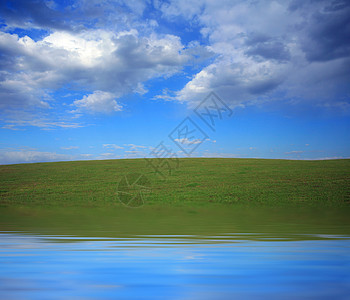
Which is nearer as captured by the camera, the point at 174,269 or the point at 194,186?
the point at 174,269

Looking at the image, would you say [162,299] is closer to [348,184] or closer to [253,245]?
[253,245]

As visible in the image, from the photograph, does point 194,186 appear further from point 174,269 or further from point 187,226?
point 174,269

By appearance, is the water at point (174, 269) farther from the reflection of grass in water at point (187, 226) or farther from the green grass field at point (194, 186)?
the green grass field at point (194, 186)

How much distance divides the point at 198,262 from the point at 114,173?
32.3m

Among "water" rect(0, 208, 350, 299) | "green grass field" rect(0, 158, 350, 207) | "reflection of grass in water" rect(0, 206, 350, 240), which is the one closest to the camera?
"water" rect(0, 208, 350, 299)

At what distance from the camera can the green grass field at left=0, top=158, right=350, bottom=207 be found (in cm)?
2247

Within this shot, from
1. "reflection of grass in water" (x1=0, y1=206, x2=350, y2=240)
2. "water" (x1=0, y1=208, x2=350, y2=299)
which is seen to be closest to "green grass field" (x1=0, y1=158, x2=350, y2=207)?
"reflection of grass in water" (x1=0, y1=206, x2=350, y2=240)

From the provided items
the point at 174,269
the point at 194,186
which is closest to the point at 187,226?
the point at 174,269

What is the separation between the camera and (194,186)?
27594 mm

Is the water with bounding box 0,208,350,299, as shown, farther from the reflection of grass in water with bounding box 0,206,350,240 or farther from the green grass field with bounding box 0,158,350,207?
the green grass field with bounding box 0,158,350,207

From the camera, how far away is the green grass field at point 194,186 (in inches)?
885

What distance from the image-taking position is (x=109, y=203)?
72.6 feet

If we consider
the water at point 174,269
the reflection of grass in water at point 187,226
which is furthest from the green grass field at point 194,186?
the water at point 174,269

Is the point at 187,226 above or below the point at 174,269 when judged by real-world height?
above
